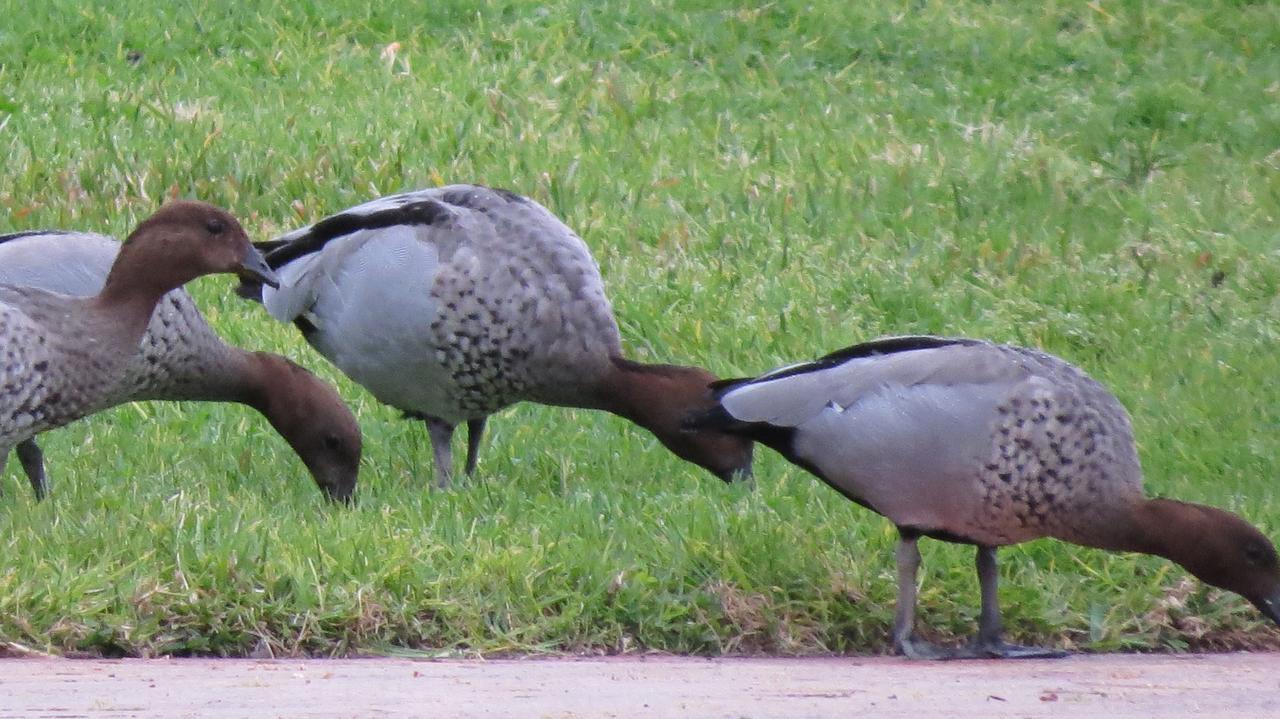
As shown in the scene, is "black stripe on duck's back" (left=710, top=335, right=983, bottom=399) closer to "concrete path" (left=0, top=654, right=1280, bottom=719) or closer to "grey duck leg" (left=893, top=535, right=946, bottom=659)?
"grey duck leg" (left=893, top=535, right=946, bottom=659)

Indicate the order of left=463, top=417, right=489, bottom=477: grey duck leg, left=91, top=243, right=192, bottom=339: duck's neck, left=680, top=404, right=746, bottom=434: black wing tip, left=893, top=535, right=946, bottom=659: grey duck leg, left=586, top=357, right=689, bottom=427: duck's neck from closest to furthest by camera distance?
left=893, top=535, right=946, bottom=659: grey duck leg, left=680, top=404, right=746, bottom=434: black wing tip, left=91, top=243, right=192, bottom=339: duck's neck, left=586, top=357, right=689, bottom=427: duck's neck, left=463, top=417, right=489, bottom=477: grey duck leg

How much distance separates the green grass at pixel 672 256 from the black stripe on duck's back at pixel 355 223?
0.61m

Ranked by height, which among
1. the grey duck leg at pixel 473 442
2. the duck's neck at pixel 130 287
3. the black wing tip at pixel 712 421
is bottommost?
the grey duck leg at pixel 473 442

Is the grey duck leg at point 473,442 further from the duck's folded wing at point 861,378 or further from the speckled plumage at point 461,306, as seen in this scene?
the duck's folded wing at point 861,378

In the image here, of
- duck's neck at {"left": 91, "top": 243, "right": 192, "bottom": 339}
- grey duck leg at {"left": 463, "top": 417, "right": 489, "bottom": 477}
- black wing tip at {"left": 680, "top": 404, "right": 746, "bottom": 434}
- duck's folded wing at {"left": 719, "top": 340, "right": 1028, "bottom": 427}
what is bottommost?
grey duck leg at {"left": 463, "top": 417, "right": 489, "bottom": 477}

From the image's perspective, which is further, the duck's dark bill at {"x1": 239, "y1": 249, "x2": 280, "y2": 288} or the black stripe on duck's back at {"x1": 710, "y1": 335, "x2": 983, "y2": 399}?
the duck's dark bill at {"x1": 239, "y1": 249, "x2": 280, "y2": 288}

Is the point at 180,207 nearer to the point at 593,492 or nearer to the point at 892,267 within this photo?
the point at 593,492

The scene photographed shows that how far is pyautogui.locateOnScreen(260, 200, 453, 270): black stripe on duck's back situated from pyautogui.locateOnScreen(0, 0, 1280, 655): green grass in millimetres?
610

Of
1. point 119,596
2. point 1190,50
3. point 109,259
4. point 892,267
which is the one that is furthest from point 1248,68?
point 119,596

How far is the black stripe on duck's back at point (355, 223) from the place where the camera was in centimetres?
606

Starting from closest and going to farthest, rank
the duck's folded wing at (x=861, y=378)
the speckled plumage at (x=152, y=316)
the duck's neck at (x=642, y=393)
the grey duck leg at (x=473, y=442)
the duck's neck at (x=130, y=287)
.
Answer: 1. the duck's folded wing at (x=861, y=378)
2. the duck's neck at (x=130, y=287)
3. the speckled plumage at (x=152, y=316)
4. the duck's neck at (x=642, y=393)
5. the grey duck leg at (x=473, y=442)

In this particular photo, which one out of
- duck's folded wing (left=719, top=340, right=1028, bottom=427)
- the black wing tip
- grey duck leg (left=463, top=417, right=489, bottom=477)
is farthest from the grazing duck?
duck's folded wing (left=719, top=340, right=1028, bottom=427)

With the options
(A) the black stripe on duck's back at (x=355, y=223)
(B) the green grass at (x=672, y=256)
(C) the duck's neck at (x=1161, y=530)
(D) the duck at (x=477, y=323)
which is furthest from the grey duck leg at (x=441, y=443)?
(C) the duck's neck at (x=1161, y=530)

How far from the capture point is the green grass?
4734 millimetres
